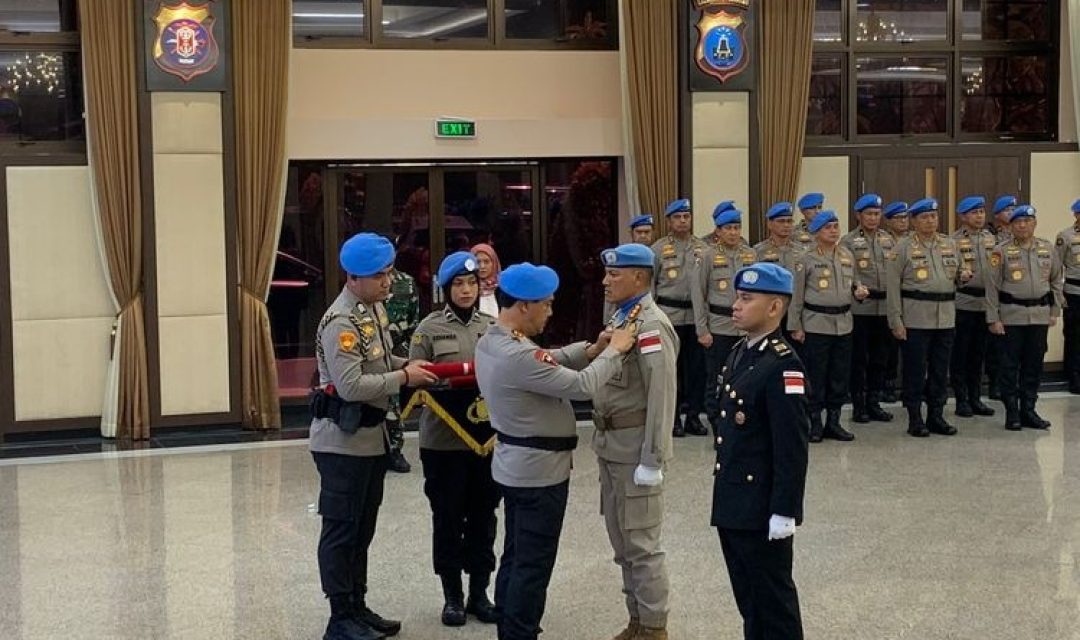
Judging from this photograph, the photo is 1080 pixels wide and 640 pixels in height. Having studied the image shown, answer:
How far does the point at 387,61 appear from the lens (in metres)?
10.7

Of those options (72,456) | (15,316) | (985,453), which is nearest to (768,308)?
(985,453)

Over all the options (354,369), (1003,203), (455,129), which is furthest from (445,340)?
(1003,203)

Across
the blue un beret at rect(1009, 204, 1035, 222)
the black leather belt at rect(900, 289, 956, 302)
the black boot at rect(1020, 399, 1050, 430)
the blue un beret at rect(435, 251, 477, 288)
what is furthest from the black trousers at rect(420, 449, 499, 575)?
the blue un beret at rect(1009, 204, 1035, 222)

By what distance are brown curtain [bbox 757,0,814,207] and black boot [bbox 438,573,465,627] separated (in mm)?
6329

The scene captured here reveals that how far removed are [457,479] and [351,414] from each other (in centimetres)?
59

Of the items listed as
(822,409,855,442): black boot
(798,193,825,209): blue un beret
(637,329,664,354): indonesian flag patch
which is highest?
(798,193,825,209): blue un beret

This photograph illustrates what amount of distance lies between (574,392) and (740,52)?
6.83 meters

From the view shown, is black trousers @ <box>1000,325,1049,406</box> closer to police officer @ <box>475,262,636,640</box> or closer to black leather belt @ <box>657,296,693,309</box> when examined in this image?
black leather belt @ <box>657,296,693,309</box>

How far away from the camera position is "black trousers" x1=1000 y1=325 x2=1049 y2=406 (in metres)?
9.81

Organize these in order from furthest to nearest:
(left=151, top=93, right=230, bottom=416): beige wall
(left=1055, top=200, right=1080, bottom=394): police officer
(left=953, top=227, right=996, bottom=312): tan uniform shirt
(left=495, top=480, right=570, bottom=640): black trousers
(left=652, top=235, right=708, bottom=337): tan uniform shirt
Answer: (left=1055, top=200, right=1080, bottom=394): police officer, (left=953, top=227, right=996, bottom=312): tan uniform shirt, (left=652, top=235, right=708, bottom=337): tan uniform shirt, (left=151, top=93, right=230, bottom=416): beige wall, (left=495, top=480, right=570, bottom=640): black trousers

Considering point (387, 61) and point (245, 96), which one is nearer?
point (245, 96)

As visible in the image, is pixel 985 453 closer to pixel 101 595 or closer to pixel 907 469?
pixel 907 469

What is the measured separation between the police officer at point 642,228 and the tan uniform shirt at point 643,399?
16.3 feet

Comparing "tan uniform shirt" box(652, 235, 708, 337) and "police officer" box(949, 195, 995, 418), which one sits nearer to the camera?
"tan uniform shirt" box(652, 235, 708, 337)
